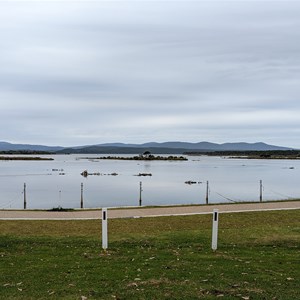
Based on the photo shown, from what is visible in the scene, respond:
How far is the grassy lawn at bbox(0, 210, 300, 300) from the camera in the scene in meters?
6.20

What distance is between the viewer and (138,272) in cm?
729

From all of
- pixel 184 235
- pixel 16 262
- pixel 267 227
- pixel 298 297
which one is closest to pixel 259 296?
pixel 298 297

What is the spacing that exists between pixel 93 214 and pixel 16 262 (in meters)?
9.32

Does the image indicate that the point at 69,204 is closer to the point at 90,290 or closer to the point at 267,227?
the point at 267,227

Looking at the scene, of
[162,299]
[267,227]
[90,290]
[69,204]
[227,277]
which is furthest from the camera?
[69,204]

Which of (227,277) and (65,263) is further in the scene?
(65,263)

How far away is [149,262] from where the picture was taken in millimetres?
8086

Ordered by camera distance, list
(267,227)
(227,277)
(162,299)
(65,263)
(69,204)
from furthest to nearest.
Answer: (69,204)
(267,227)
(65,263)
(227,277)
(162,299)

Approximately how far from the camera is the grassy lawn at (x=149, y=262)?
620 cm

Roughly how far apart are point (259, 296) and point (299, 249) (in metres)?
4.21

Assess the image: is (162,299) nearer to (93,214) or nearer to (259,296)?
(259,296)

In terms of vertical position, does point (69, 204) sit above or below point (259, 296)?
below

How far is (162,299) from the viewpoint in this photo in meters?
5.82

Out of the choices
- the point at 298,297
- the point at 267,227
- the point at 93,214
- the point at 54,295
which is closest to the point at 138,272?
the point at 54,295
